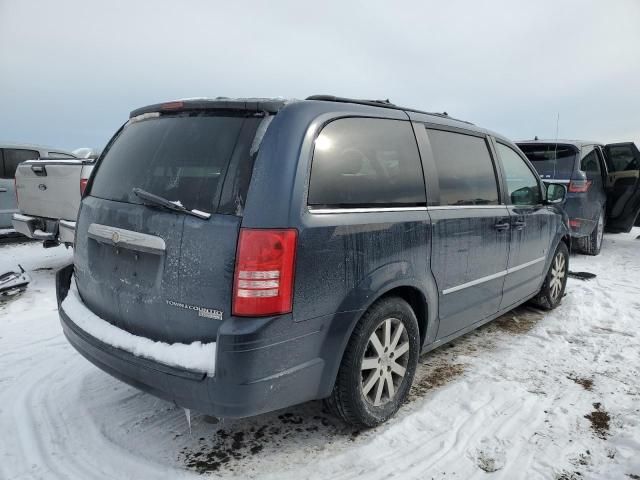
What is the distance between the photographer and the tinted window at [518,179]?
3879 millimetres

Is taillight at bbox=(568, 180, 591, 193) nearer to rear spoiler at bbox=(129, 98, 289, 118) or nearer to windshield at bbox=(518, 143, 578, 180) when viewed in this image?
windshield at bbox=(518, 143, 578, 180)

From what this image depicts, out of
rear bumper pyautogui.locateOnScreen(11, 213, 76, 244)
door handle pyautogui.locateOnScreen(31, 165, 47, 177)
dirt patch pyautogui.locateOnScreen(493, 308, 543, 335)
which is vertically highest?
door handle pyautogui.locateOnScreen(31, 165, 47, 177)

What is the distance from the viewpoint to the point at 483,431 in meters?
2.58

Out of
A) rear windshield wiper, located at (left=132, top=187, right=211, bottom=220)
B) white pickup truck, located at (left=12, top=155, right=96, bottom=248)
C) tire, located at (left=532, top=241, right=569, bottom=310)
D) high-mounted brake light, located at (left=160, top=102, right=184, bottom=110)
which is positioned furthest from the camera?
white pickup truck, located at (left=12, top=155, right=96, bottom=248)

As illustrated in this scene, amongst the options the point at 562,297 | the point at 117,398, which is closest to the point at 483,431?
the point at 117,398

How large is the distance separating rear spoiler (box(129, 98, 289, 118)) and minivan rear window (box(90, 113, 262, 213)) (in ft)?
0.14

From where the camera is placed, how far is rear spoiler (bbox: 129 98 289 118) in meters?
2.18

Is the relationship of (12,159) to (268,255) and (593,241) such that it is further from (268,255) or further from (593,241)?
(593,241)

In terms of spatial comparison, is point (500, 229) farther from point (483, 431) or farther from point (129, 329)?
point (129, 329)

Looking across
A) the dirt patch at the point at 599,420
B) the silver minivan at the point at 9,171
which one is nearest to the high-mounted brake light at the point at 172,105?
the dirt patch at the point at 599,420

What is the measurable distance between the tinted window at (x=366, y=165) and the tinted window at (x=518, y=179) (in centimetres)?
143

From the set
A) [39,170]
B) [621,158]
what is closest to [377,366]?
[39,170]

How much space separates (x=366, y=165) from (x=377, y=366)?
1118 mm

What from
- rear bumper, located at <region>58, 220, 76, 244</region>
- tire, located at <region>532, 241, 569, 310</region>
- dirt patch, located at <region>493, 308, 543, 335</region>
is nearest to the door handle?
rear bumper, located at <region>58, 220, 76, 244</region>
